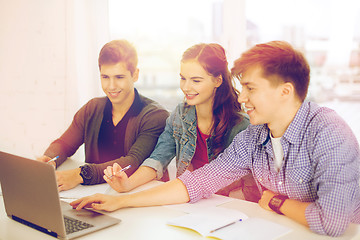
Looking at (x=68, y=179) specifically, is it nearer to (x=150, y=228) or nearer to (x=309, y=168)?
(x=150, y=228)

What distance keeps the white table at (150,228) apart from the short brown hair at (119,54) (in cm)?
95

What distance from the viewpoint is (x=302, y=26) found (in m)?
2.39

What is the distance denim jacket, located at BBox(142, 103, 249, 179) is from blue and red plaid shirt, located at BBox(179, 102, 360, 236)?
365 millimetres

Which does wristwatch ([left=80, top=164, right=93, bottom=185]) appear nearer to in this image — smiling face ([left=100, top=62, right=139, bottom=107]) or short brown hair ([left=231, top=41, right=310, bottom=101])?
smiling face ([left=100, top=62, right=139, bottom=107])

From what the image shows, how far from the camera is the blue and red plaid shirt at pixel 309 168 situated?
1.16m

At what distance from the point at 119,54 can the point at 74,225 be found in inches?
43.2

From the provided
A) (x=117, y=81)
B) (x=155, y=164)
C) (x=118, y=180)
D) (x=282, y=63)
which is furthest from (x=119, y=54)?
(x=282, y=63)

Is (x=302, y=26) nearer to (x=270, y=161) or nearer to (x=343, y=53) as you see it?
(x=343, y=53)

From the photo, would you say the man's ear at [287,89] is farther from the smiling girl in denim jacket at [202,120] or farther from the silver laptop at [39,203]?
the silver laptop at [39,203]

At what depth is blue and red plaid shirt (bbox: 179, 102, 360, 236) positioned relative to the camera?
45.7 inches

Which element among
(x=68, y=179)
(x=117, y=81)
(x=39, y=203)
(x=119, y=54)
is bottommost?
(x=68, y=179)

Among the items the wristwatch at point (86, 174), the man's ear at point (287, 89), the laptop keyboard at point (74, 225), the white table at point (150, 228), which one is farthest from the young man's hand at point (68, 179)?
the man's ear at point (287, 89)

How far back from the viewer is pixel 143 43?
2.97 metres

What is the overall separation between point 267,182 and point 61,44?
2.14 m
